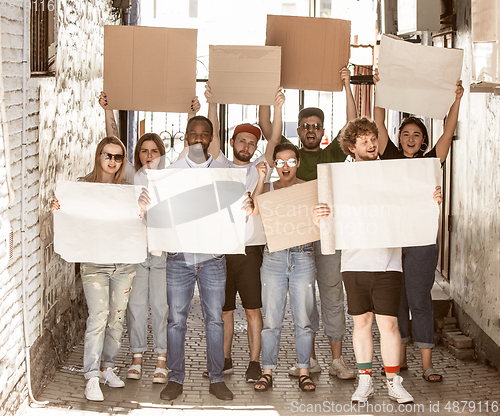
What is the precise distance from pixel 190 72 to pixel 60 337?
224 centimetres

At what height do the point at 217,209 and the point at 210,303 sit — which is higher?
the point at 217,209

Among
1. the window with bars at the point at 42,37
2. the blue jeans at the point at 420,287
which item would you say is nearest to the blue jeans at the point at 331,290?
the blue jeans at the point at 420,287

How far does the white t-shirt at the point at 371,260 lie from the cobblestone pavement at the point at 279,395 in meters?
0.90

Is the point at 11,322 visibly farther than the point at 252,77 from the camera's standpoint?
No

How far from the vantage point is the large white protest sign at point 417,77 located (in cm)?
408

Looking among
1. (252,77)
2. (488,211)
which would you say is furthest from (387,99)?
(488,211)

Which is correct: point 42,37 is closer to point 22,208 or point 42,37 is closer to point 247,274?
point 22,208

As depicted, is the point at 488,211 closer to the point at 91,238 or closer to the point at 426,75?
the point at 426,75

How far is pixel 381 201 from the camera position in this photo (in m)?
3.51

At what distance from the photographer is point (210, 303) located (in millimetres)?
3828

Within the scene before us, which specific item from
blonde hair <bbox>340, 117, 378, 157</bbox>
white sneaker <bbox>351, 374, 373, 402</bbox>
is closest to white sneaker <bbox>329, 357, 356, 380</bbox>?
white sneaker <bbox>351, 374, 373, 402</bbox>

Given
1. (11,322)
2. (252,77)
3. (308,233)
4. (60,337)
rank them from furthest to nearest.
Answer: (60,337)
(252,77)
(308,233)
(11,322)

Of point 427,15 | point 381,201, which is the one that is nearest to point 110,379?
point 381,201

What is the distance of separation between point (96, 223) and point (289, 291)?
4.34 ft
